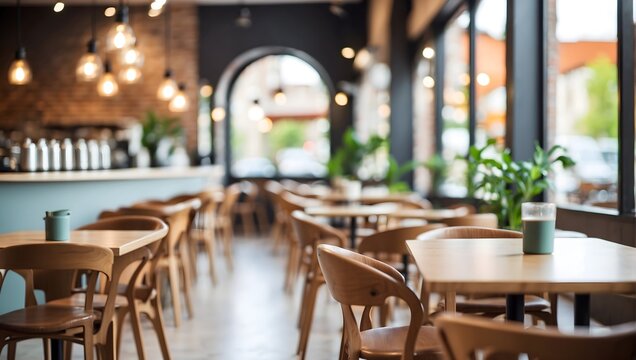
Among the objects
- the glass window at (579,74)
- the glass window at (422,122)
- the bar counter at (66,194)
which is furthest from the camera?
the glass window at (422,122)

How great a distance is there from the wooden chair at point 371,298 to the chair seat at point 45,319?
1102 millimetres

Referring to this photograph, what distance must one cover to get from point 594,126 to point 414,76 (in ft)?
10.7

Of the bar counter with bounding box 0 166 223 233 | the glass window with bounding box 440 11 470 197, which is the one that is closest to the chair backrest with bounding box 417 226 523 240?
the bar counter with bounding box 0 166 223 233

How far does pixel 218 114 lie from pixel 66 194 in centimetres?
706

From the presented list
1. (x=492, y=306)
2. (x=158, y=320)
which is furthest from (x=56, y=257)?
(x=492, y=306)

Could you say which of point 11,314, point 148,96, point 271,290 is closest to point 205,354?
point 11,314

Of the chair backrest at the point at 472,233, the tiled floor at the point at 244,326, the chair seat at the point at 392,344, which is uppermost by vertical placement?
the chair backrest at the point at 472,233

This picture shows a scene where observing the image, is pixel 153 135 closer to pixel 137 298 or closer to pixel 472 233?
pixel 137 298

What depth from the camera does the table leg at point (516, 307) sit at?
7.87 feet

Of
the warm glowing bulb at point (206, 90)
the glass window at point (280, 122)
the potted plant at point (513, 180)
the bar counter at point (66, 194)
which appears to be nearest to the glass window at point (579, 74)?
the potted plant at point (513, 180)

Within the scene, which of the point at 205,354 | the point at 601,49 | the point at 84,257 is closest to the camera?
the point at 84,257

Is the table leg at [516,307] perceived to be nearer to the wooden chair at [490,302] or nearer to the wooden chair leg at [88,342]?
the wooden chair at [490,302]

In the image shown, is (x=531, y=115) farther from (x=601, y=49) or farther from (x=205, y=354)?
(x=205, y=354)

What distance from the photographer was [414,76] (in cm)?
988
